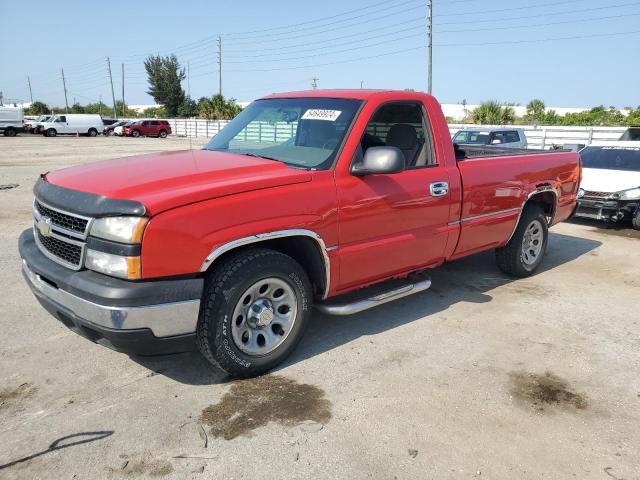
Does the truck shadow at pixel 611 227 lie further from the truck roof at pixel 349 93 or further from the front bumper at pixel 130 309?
the front bumper at pixel 130 309

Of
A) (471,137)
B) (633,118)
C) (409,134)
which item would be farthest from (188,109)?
(409,134)

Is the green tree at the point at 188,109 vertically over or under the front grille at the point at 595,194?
over

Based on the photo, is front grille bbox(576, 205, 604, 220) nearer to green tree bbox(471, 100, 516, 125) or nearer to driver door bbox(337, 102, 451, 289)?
driver door bbox(337, 102, 451, 289)

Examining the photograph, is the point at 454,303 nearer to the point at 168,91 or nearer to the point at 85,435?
the point at 85,435

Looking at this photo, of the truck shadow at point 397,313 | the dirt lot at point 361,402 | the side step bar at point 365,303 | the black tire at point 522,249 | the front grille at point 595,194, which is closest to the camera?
the dirt lot at point 361,402

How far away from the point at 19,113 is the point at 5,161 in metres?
25.9

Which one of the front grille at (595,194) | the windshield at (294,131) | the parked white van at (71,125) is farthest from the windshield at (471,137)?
the parked white van at (71,125)

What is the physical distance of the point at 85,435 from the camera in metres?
2.97

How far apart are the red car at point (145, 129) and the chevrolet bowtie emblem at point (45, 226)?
44.6 metres

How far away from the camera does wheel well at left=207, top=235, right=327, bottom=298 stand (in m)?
3.72

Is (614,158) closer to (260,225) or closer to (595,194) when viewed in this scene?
(595,194)

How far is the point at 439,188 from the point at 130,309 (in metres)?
2.70

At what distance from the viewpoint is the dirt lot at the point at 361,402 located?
9.10 ft

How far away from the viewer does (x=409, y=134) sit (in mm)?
4645
